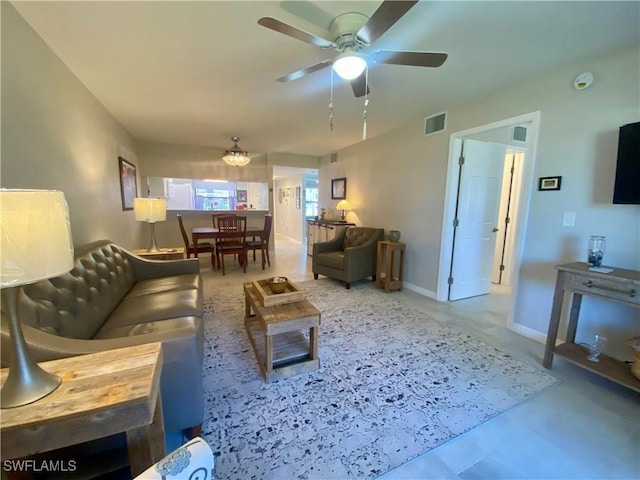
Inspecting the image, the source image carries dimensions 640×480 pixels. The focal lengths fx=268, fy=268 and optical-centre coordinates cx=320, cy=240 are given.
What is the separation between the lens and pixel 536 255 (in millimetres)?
2508

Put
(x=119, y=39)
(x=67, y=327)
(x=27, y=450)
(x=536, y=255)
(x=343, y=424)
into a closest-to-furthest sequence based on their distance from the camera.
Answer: (x=27, y=450) → (x=67, y=327) → (x=343, y=424) → (x=119, y=39) → (x=536, y=255)

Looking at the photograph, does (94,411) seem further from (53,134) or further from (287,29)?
(53,134)

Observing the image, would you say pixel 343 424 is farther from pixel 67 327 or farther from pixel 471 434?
pixel 67 327

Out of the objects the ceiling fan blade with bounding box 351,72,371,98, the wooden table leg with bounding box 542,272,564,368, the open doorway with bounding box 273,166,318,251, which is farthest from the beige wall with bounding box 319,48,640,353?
the open doorway with bounding box 273,166,318,251

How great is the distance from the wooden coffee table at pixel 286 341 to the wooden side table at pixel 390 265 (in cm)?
190

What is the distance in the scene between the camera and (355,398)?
1754mm

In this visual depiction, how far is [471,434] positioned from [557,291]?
1.30 m

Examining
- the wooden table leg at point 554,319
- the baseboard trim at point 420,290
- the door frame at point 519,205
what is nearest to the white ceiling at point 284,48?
the door frame at point 519,205

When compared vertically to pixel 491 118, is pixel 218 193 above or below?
below

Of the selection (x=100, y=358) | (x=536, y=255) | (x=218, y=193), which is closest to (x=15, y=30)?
(x=100, y=358)

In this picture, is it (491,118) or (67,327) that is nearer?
(67,327)

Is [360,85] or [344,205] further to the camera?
[344,205]

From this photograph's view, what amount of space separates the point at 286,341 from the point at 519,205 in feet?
8.29

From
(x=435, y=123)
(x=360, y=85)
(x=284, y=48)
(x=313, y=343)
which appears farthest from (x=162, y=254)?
(x=435, y=123)
